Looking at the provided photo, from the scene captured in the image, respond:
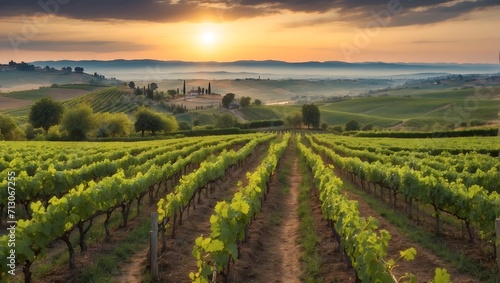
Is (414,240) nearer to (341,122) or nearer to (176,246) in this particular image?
(176,246)

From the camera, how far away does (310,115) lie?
108 meters

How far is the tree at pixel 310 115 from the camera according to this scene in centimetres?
10794

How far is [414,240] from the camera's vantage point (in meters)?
13.0

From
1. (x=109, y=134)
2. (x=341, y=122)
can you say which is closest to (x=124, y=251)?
(x=109, y=134)

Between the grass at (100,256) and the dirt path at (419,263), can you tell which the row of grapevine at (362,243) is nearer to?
the dirt path at (419,263)

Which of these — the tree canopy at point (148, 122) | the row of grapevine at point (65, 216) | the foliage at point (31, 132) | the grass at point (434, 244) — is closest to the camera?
the row of grapevine at point (65, 216)

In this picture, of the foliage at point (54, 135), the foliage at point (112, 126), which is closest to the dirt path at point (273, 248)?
the foliage at point (54, 135)

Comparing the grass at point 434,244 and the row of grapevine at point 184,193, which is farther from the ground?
the row of grapevine at point 184,193

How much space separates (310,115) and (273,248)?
96.5 m

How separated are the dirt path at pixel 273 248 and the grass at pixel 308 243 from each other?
0.58 ft

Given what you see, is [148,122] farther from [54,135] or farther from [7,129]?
[7,129]

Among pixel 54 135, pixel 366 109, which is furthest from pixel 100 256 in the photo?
pixel 366 109

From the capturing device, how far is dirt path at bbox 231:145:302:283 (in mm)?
10656

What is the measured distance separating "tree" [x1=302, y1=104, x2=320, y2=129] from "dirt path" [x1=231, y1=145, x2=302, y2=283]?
8929 centimetres
